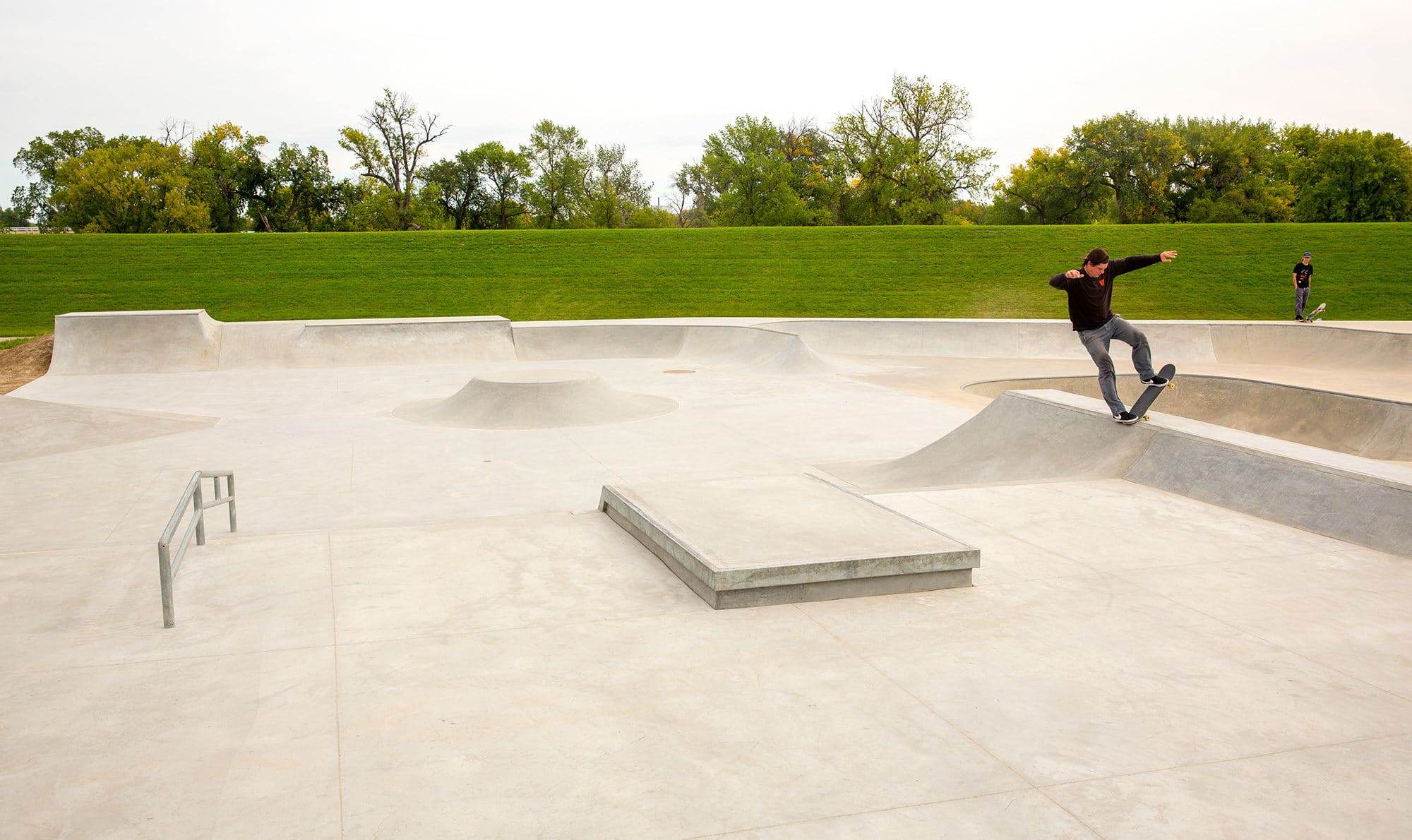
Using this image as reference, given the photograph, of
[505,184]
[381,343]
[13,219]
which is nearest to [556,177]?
[505,184]

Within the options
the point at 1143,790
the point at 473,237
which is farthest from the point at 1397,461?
the point at 473,237

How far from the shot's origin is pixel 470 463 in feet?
31.5

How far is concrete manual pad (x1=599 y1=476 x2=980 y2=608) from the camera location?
4.53 meters

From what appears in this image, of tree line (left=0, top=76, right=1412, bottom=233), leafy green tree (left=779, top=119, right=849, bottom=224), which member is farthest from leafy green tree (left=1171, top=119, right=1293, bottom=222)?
leafy green tree (left=779, top=119, right=849, bottom=224)

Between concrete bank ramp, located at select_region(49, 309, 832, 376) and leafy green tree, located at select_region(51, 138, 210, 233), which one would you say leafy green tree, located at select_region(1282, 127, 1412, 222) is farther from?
leafy green tree, located at select_region(51, 138, 210, 233)

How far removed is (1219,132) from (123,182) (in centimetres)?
6478

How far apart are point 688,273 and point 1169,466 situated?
2237 cm

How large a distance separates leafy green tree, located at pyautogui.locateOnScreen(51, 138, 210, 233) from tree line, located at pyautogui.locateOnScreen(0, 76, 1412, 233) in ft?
0.30

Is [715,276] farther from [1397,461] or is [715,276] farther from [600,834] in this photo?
[600,834]

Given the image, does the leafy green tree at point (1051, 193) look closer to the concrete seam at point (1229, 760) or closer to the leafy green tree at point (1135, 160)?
the leafy green tree at point (1135, 160)

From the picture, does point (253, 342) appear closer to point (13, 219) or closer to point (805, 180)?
point (805, 180)

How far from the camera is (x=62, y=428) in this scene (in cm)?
1018

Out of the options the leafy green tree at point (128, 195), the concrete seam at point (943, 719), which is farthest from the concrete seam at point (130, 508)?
the leafy green tree at point (128, 195)

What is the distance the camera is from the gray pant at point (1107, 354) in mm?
7617
